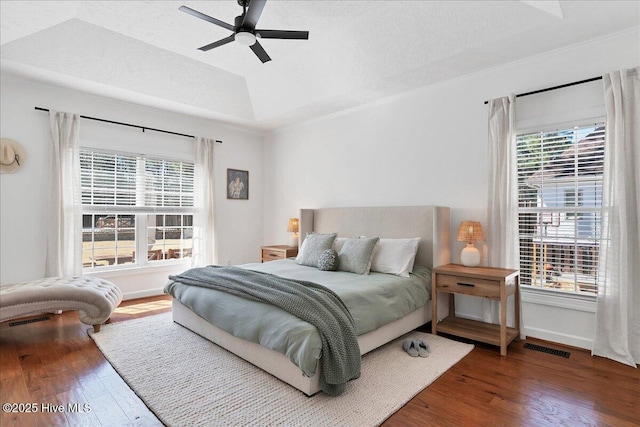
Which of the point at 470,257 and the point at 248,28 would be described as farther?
the point at 470,257

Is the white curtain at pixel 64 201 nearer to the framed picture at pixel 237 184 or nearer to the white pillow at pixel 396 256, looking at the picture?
the framed picture at pixel 237 184

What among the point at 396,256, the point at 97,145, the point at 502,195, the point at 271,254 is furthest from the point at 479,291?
the point at 97,145

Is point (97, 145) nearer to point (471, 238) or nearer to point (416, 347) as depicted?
point (416, 347)

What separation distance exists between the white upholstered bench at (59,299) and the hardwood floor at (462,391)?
0.98 ft

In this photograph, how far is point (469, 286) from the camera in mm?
3164

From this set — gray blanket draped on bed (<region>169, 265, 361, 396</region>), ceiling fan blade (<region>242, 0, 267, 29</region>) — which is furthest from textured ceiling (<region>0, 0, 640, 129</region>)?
gray blanket draped on bed (<region>169, 265, 361, 396</region>)

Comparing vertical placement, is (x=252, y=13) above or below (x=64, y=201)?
above

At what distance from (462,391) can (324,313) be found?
1.07 metres

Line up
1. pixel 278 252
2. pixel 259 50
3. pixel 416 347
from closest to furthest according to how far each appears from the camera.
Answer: pixel 416 347 < pixel 259 50 < pixel 278 252

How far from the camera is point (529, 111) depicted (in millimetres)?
3359

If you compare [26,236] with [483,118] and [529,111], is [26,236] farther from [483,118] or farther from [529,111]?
[529,111]

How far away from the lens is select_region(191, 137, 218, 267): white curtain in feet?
17.5

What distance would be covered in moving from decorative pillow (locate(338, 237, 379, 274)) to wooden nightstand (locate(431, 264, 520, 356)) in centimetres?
69

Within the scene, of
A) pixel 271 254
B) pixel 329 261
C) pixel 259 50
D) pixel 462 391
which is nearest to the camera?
pixel 462 391
